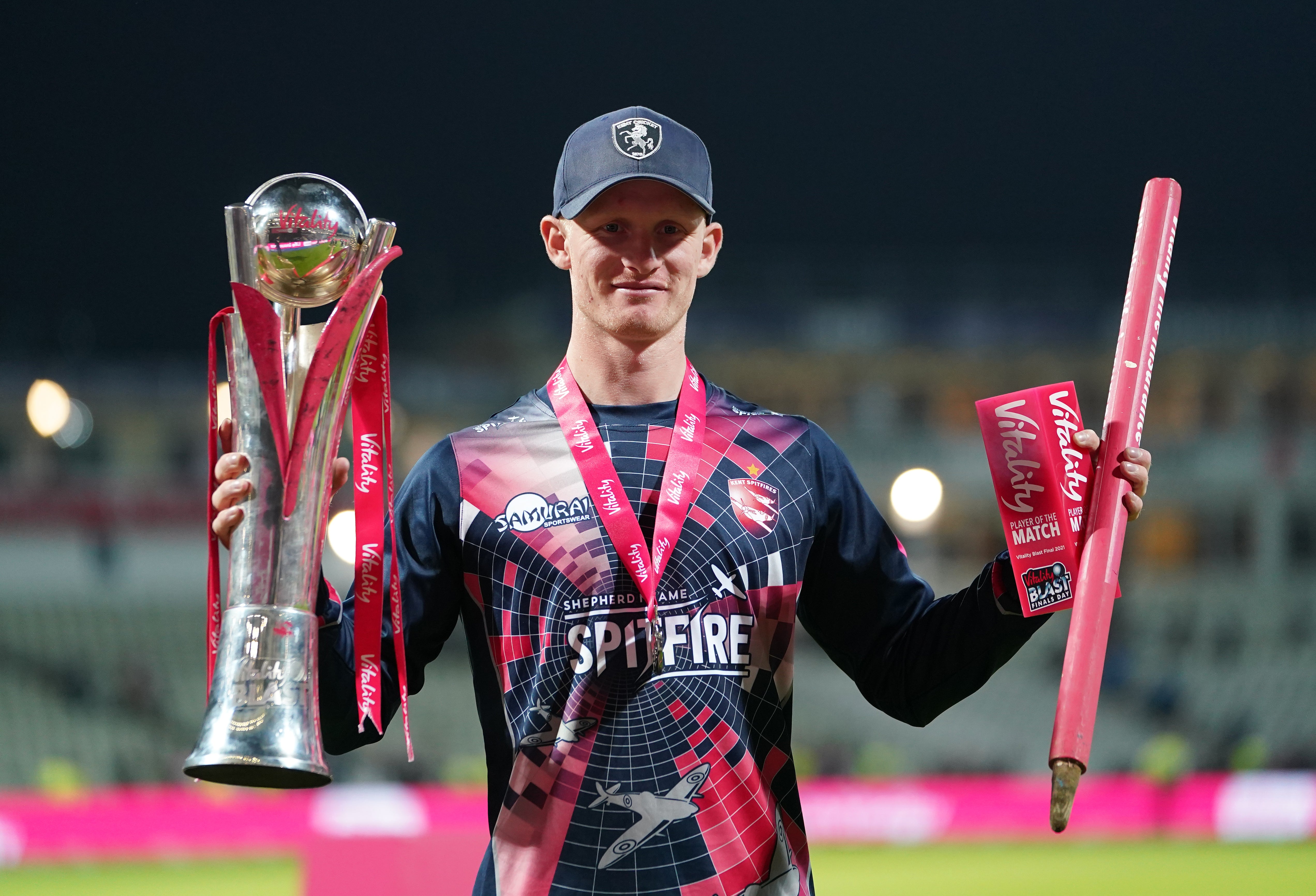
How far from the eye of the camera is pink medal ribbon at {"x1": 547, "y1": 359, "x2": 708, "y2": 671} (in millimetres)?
1919

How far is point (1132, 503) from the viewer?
1835mm

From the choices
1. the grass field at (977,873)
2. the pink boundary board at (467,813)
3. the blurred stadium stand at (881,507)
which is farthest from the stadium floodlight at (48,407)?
the grass field at (977,873)

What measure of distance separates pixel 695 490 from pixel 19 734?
16.5m

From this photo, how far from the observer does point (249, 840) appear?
11461 mm

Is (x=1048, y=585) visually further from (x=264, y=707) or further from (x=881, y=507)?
(x=881, y=507)

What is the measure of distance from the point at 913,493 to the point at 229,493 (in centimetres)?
1891

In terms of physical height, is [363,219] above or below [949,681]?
above

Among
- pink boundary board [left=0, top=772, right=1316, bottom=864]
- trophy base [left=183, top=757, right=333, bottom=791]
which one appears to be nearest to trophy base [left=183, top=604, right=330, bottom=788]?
trophy base [left=183, top=757, right=333, bottom=791]

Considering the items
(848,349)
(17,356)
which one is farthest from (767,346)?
(17,356)

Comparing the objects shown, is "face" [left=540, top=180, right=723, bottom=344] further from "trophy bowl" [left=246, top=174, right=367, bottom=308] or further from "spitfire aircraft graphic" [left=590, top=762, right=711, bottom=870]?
"spitfire aircraft graphic" [left=590, top=762, right=711, bottom=870]

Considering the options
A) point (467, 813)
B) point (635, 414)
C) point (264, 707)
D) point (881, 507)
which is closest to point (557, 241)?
point (635, 414)

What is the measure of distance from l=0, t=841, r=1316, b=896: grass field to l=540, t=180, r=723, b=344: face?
Result: 7701mm

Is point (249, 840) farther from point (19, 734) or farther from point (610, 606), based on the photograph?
point (610, 606)

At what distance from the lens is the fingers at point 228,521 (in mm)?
1736
